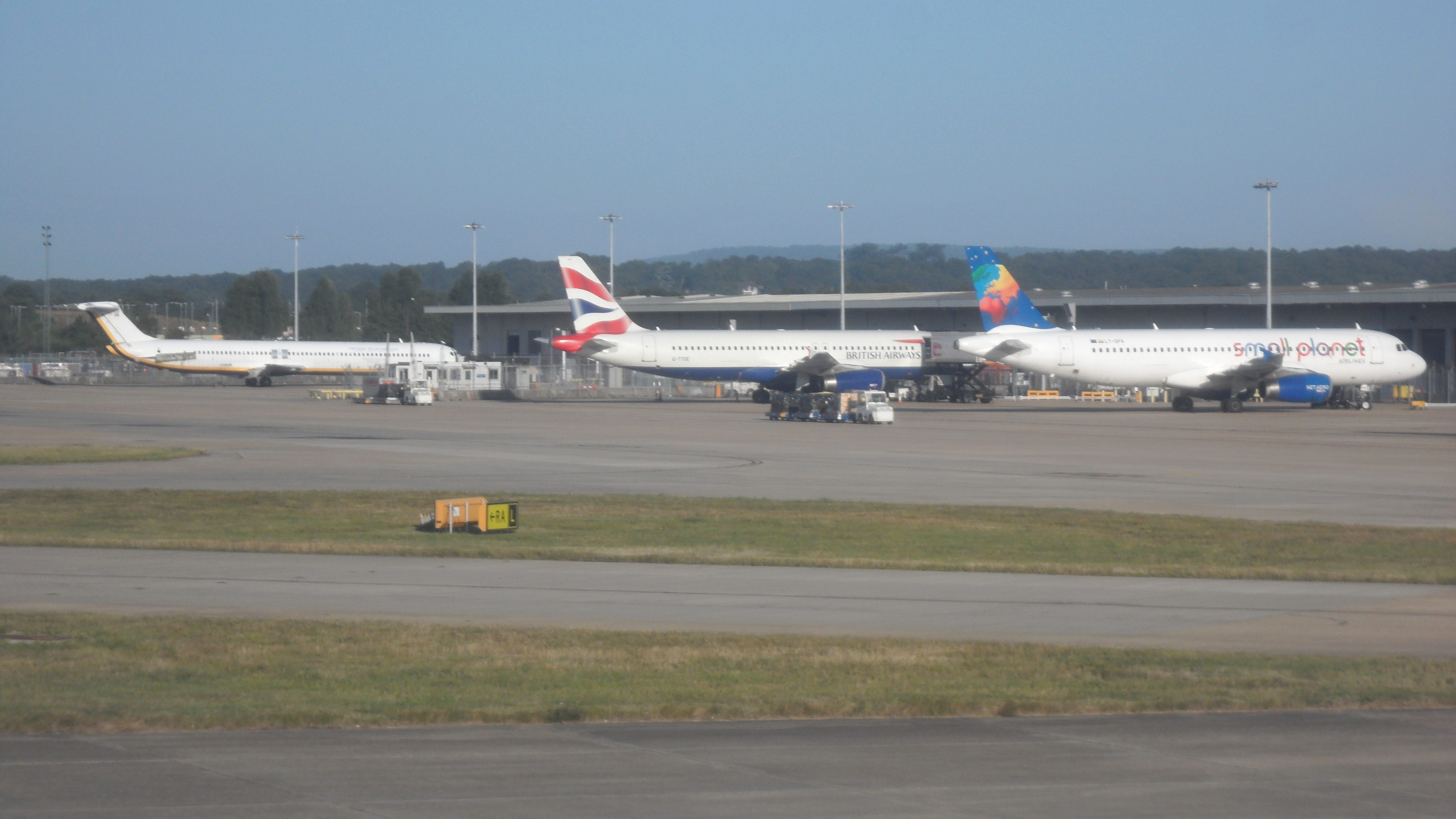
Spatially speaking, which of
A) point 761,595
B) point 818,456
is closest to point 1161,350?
point 818,456

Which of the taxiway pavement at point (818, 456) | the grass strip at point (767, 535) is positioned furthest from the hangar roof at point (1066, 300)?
the grass strip at point (767, 535)

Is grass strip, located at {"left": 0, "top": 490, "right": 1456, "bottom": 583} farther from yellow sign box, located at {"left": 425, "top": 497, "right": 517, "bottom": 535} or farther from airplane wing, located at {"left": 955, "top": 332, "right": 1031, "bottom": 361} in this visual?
airplane wing, located at {"left": 955, "top": 332, "right": 1031, "bottom": 361}

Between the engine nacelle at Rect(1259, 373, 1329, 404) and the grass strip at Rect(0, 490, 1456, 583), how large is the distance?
41.7 meters

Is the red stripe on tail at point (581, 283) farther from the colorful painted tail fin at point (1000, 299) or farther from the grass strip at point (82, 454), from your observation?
the grass strip at point (82, 454)

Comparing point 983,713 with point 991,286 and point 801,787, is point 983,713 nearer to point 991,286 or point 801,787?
point 801,787

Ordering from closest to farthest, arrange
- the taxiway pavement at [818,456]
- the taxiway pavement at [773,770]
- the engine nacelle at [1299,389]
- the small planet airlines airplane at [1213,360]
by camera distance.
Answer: the taxiway pavement at [773,770] < the taxiway pavement at [818,456] < the engine nacelle at [1299,389] < the small planet airlines airplane at [1213,360]

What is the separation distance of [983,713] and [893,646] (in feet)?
6.82

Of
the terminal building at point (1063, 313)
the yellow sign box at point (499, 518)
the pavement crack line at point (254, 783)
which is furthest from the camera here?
the terminal building at point (1063, 313)

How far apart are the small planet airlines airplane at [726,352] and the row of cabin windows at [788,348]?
0.03 meters

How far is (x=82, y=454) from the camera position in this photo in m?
32.1

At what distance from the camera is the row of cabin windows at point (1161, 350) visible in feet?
199

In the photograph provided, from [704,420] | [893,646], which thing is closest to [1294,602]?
[893,646]

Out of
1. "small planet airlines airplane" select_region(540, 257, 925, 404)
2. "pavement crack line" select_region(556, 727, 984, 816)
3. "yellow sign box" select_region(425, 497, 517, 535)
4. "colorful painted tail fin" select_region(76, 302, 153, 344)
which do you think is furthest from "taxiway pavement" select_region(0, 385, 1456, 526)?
"colorful painted tail fin" select_region(76, 302, 153, 344)

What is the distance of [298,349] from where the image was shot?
95.9 m
